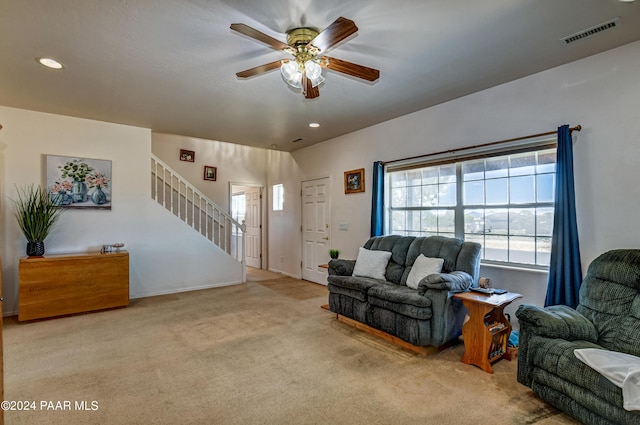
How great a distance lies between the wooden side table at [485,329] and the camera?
8.56 ft

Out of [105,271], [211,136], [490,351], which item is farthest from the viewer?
[211,136]

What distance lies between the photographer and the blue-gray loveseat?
2834 mm

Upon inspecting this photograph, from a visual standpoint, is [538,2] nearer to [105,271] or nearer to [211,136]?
[211,136]

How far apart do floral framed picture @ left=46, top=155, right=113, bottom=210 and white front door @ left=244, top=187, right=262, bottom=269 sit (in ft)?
10.9

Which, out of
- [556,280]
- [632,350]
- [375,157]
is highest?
[375,157]

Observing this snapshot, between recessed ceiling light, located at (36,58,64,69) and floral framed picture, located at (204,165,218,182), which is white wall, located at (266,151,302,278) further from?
recessed ceiling light, located at (36,58,64,69)

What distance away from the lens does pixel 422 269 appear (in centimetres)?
329

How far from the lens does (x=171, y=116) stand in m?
4.31

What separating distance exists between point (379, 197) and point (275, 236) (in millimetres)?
3342

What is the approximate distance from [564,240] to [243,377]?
117 inches

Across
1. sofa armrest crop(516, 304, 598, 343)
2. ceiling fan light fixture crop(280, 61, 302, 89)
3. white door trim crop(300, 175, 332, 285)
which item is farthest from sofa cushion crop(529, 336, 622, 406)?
white door trim crop(300, 175, 332, 285)

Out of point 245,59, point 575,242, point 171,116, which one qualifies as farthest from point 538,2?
point 171,116

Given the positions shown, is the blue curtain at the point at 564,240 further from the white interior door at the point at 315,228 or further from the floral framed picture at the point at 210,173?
the floral framed picture at the point at 210,173

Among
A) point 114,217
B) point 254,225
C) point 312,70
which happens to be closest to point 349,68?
point 312,70
